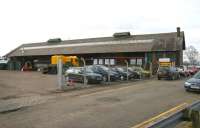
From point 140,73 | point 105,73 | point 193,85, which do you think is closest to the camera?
point 193,85

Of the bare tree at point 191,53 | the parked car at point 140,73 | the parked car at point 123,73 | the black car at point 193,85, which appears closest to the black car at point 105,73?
the parked car at point 123,73

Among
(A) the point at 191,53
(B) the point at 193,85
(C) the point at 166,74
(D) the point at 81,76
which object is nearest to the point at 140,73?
(C) the point at 166,74

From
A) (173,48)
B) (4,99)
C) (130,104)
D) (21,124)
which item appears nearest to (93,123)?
(21,124)

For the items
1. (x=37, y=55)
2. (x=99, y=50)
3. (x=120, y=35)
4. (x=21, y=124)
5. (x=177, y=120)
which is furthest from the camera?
(x=37, y=55)

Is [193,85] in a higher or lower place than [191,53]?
lower

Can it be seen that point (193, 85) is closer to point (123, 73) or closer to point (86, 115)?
point (86, 115)

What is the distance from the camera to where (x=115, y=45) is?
54.3m

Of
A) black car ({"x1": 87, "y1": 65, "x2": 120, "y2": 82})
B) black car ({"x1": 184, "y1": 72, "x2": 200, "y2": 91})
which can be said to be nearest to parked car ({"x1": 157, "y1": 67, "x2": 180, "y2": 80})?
black car ({"x1": 87, "y1": 65, "x2": 120, "y2": 82})

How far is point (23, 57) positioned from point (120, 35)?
2565cm

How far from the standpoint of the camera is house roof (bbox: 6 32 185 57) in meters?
48.7

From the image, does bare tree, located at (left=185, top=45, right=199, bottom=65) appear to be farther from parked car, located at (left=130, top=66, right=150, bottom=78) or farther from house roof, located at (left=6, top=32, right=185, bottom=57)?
parked car, located at (left=130, top=66, right=150, bottom=78)

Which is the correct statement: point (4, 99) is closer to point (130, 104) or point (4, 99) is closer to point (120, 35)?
point (130, 104)

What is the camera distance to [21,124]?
28.8 feet

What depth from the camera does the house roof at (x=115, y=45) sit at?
4869 cm
